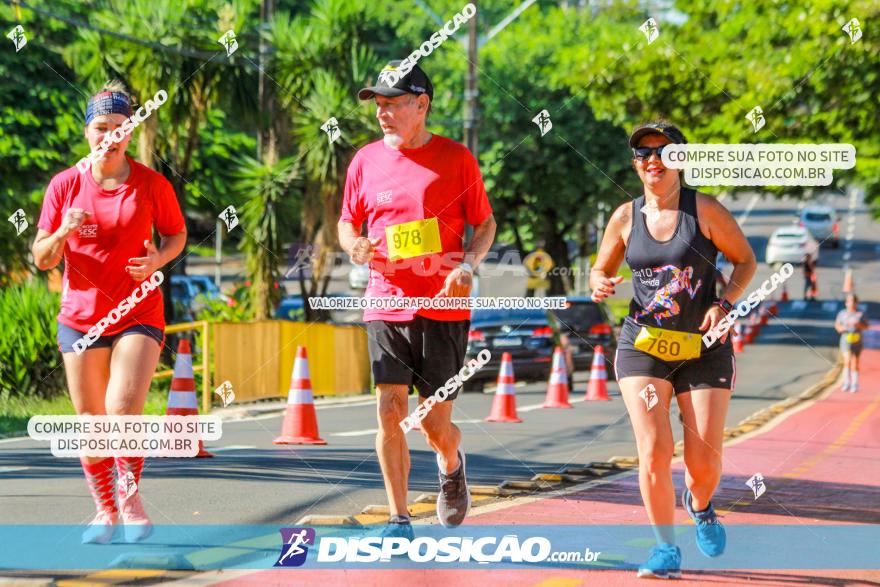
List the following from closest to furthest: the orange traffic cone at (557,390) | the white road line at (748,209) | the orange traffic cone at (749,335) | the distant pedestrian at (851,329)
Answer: the orange traffic cone at (557,390) → the distant pedestrian at (851,329) → the orange traffic cone at (749,335) → the white road line at (748,209)

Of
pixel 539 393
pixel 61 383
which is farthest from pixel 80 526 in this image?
pixel 539 393

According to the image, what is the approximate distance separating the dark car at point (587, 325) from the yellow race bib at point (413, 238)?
19847mm

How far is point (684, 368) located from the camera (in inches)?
271

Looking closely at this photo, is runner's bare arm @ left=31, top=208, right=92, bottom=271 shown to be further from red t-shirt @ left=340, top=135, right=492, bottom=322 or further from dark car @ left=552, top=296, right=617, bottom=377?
dark car @ left=552, top=296, right=617, bottom=377

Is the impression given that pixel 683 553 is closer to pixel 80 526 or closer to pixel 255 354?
pixel 80 526

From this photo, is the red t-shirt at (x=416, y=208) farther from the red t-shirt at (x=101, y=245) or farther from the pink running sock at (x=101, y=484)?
the pink running sock at (x=101, y=484)

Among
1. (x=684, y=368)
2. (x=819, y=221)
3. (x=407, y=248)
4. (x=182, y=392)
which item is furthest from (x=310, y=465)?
(x=819, y=221)

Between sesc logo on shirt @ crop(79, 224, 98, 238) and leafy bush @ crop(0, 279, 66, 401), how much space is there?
11.9m

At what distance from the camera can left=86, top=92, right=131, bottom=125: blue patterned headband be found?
7.05 metres

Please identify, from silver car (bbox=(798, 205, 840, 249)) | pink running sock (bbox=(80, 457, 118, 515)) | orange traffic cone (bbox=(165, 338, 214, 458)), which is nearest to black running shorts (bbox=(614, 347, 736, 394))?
pink running sock (bbox=(80, 457, 118, 515))

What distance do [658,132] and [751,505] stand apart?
11.6 ft

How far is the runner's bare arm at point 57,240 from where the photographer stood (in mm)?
6840

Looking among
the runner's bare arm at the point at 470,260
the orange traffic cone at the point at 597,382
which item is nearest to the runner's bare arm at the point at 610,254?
the runner's bare arm at the point at 470,260

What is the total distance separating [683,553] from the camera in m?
7.43
